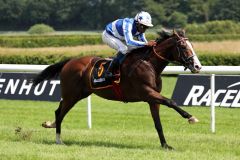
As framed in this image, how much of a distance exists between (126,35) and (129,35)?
52 millimetres

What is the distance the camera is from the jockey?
7.35m

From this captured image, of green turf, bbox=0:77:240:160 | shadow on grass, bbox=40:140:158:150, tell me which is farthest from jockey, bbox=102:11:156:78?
green turf, bbox=0:77:240:160

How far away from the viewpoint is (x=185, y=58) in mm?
7191

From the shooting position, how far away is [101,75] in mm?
7828

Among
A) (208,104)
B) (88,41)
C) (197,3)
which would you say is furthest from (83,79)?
(197,3)

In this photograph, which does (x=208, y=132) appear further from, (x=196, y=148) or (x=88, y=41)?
(x=88, y=41)

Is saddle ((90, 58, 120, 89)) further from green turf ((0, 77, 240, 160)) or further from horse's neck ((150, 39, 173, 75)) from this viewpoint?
green turf ((0, 77, 240, 160))

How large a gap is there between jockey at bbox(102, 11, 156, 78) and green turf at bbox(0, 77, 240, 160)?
1.07 metres

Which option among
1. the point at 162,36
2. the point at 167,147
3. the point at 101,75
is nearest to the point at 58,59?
the point at 101,75

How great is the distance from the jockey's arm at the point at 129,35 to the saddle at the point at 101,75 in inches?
19.1

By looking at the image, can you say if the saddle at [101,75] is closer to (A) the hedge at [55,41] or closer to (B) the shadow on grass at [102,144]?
(B) the shadow on grass at [102,144]

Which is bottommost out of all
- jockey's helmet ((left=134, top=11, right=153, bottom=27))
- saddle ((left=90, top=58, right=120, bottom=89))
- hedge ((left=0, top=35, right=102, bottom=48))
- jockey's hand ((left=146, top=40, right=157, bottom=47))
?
hedge ((left=0, top=35, right=102, bottom=48))

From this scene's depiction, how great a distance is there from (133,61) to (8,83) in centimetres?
537

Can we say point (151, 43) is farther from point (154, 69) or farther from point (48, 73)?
point (48, 73)
